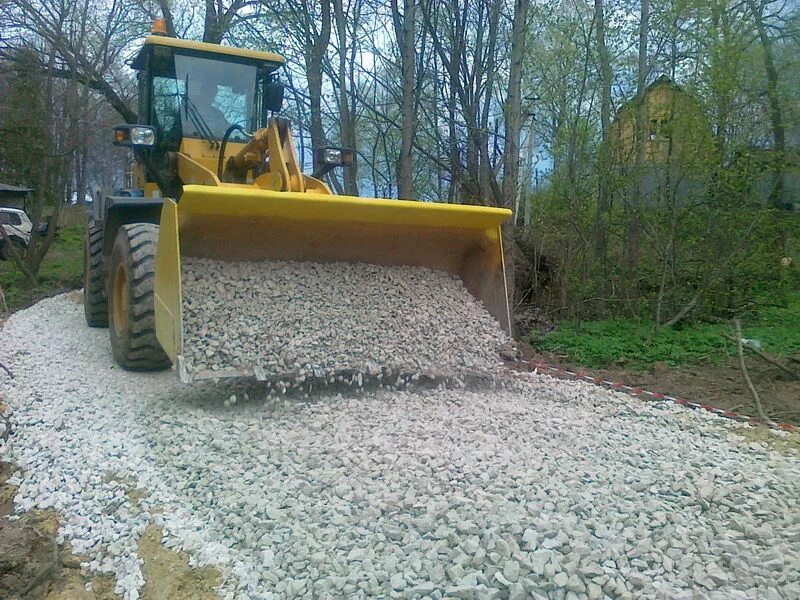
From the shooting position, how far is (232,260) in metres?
4.48

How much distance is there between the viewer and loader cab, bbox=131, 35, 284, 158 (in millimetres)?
5859

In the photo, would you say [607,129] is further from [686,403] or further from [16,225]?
[16,225]

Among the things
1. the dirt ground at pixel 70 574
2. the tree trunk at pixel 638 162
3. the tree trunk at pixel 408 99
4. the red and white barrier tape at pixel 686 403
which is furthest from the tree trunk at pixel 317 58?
the dirt ground at pixel 70 574

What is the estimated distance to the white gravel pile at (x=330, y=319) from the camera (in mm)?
4090

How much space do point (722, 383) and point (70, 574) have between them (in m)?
4.80

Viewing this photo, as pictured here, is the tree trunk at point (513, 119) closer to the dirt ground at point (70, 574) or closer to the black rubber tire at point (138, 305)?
the black rubber tire at point (138, 305)

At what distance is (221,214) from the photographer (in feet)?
13.8

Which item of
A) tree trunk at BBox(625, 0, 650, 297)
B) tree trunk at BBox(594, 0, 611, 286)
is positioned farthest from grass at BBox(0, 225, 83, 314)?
tree trunk at BBox(625, 0, 650, 297)

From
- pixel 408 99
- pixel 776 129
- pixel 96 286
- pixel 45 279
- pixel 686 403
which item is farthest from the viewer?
pixel 45 279

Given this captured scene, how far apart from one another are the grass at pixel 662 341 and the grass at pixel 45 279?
6.91 meters

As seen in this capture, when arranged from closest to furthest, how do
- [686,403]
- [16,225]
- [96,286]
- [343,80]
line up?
[686,403] → [96,286] → [343,80] → [16,225]

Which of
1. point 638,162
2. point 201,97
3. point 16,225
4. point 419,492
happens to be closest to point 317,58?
point 638,162

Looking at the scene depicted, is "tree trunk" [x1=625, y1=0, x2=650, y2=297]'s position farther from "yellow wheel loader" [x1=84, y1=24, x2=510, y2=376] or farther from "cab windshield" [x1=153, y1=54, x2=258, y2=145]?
"cab windshield" [x1=153, y1=54, x2=258, y2=145]

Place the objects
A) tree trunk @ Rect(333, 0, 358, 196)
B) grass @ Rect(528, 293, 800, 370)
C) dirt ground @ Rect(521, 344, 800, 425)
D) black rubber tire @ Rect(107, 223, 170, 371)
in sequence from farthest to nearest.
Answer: tree trunk @ Rect(333, 0, 358, 196) < grass @ Rect(528, 293, 800, 370) < dirt ground @ Rect(521, 344, 800, 425) < black rubber tire @ Rect(107, 223, 170, 371)
